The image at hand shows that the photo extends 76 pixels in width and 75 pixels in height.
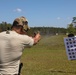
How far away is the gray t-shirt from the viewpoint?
14.5 ft

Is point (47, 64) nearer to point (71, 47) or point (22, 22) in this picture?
point (71, 47)

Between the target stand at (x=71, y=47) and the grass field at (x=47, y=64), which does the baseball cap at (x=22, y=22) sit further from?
the grass field at (x=47, y=64)

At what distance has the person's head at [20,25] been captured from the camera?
4449mm

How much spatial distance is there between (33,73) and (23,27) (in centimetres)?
897

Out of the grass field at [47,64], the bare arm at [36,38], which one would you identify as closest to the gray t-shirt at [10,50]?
the bare arm at [36,38]

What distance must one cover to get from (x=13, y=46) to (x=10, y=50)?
75 millimetres

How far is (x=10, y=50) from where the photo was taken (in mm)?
4457

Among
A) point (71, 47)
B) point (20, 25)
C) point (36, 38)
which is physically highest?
point (20, 25)

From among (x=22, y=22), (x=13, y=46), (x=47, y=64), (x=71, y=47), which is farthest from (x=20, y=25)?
(x=47, y=64)

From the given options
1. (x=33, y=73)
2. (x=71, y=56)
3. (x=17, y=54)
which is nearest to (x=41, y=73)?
(x=33, y=73)

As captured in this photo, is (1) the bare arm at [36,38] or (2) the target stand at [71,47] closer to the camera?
(1) the bare arm at [36,38]

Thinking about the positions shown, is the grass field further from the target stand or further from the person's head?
the person's head

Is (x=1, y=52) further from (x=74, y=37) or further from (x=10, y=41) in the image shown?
(x=74, y=37)

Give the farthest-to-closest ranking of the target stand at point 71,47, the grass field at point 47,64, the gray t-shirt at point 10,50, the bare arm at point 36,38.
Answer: the grass field at point 47,64 → the target stand at point 71,47 → the bare arm at point 36,38 → the gray t-shirt at point 10,50
